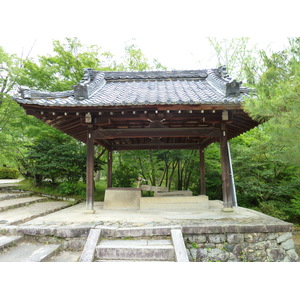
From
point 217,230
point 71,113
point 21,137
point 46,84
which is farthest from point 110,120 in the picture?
point 21,137

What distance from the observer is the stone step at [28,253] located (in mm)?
3318

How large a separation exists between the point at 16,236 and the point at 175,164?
842 centimetres

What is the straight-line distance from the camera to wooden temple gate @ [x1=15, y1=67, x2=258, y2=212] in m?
4.77

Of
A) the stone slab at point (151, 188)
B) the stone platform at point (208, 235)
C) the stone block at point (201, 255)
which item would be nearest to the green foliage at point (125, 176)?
the stone slab at point (151, 188)

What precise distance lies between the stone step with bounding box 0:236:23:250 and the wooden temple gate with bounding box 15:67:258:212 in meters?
1.96

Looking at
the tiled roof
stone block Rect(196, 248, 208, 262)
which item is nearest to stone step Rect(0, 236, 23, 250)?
the tiled roof

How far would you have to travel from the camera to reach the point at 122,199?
6.70m

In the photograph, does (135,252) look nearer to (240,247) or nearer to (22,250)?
(22,250)

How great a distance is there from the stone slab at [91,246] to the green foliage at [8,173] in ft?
50.7

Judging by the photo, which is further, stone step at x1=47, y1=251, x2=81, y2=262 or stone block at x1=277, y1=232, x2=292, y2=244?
stone block at x1=277, y1=232, x2=292, y2=244

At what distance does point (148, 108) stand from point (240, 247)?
11.4 ft

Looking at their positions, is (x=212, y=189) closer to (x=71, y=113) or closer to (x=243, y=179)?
(x=243, y=179)

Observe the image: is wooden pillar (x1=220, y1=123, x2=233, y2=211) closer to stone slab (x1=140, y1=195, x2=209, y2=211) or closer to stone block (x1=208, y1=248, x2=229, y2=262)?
stone slab (x1=140, y1=195, x2=209, y2=211)

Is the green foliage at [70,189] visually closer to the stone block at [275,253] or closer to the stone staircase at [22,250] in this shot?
the stone staircase at [22,250]
